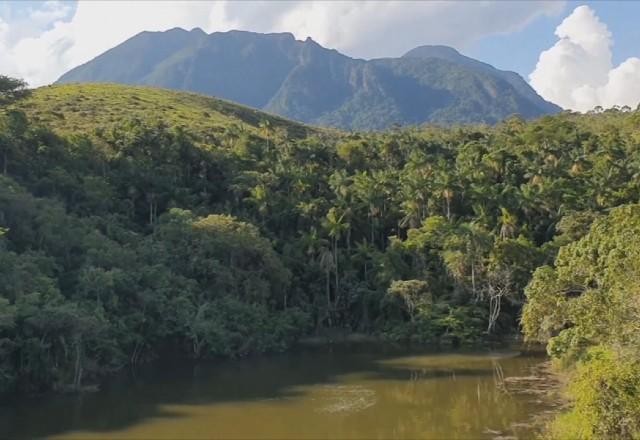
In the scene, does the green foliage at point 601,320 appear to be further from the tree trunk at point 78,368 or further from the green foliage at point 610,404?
the tree trunk at point 78,368

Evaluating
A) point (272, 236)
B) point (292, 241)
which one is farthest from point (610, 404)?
point (272, 236)

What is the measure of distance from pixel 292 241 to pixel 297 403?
1193 inches

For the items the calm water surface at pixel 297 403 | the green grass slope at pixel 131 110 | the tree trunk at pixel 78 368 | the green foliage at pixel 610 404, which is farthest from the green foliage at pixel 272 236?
the green foliage at pixel 610 404

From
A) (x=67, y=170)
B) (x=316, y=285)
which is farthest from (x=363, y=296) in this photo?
(x=67, y=170)

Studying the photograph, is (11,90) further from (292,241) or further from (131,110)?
(292,241)

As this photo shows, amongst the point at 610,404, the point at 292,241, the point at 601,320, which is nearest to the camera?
the point at 610,404

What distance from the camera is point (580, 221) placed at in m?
55.3

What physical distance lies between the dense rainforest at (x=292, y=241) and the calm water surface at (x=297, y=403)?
293cm

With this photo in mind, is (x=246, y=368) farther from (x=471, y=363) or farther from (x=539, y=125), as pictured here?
(x=539, y=125)

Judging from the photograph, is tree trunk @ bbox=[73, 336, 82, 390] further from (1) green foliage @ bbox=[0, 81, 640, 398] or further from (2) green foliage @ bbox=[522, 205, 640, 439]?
(2) green foliage @ bbox=[522, 205, 640, 439]

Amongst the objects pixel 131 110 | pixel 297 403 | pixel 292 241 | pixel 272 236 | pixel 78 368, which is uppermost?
pixel 131 110

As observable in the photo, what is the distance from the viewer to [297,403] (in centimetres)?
3394

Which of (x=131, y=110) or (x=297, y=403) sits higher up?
(x=131, y=110)

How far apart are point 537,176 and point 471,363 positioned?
26.1m
